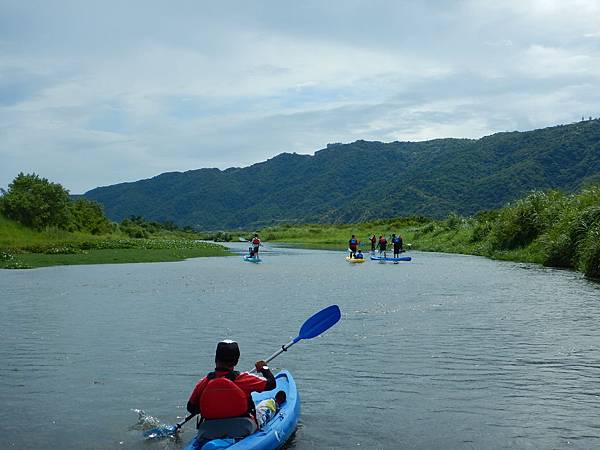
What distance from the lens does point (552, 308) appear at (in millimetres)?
19578

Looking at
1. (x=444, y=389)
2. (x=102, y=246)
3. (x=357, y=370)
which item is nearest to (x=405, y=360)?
(x=357, y=370)

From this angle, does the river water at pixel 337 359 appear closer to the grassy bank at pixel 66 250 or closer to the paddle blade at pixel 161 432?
the paddle blade at pixel 161 432

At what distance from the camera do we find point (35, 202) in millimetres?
51469

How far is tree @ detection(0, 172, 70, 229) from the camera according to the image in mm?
50375

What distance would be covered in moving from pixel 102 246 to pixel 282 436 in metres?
40.9

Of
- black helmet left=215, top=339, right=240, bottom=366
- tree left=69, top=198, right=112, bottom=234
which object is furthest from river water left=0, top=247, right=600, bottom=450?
tree left=69, top=198, right=112, bottom=234

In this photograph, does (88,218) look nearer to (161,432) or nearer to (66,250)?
(66,250)

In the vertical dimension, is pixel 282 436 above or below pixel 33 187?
below

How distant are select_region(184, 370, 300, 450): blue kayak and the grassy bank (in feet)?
89.6

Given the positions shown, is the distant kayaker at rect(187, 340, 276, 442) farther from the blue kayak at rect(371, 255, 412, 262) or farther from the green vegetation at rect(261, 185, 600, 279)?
the blue kayak at rect(371, 255, 412, 262)

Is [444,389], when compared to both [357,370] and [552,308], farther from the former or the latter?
[552,308]

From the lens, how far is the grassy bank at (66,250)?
36334 millimetres

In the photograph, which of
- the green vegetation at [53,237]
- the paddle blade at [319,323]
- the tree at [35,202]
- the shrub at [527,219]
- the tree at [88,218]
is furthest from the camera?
the tree at [88,218]

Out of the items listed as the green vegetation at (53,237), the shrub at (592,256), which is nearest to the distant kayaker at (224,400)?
the shrub at (592,256)
